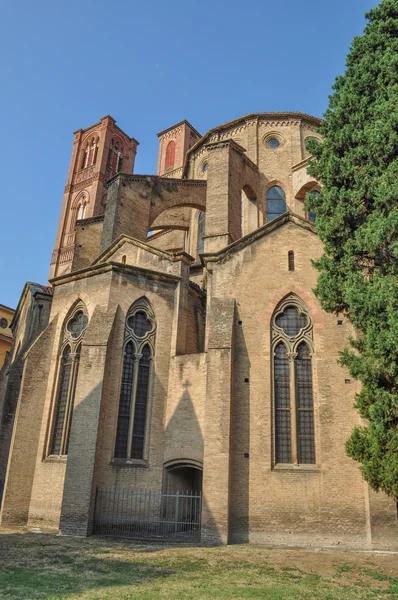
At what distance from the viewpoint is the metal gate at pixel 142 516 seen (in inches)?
518

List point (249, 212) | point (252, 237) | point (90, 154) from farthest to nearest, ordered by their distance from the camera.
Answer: point (90, 154) < point (249, 212) < point (252, 237)

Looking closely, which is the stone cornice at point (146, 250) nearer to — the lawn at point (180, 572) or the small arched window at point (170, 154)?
the lawn at point (180, 572)

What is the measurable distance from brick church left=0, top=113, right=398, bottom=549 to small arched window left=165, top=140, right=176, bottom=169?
23.3m

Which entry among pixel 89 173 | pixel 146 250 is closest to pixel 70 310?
pixel 146 250

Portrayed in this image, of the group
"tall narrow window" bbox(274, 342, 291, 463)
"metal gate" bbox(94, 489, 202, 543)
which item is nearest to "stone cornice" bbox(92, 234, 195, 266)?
"tall narrow window" bbox(274, 342, 291, 463)

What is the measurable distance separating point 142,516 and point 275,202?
51.8 feet

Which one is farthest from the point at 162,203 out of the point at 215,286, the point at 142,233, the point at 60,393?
the point at 60,393

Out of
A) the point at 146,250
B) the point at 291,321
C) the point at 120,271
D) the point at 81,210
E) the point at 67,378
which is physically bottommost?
the point at 67,378

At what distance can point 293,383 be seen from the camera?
13844 millimetres

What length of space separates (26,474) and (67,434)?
1842 millimetres

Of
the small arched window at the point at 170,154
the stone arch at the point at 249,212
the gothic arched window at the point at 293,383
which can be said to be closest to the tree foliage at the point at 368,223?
the gothic arched window at the point at 293,383

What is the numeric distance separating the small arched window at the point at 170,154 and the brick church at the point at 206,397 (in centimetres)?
2327

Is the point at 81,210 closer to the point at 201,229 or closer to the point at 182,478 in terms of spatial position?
the point at 201,229

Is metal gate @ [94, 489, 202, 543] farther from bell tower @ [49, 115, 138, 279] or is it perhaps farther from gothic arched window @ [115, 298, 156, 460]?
bell tower @ [49, 115, 138, 279]
